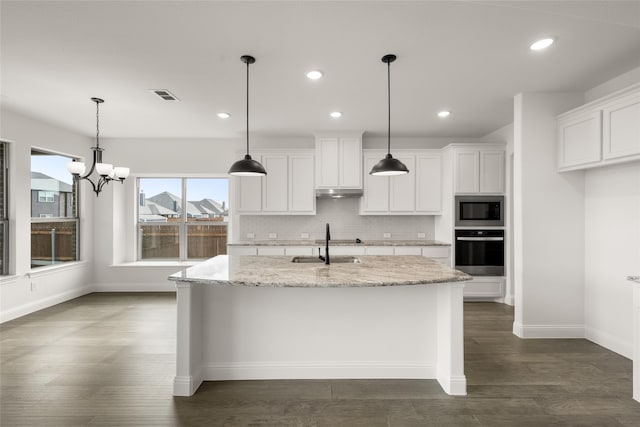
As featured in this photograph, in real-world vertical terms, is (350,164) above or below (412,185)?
above

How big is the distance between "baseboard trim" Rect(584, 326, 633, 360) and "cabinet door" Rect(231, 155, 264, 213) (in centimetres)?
448

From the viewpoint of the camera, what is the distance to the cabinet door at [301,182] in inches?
217

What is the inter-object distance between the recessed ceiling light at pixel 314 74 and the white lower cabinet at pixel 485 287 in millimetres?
3742

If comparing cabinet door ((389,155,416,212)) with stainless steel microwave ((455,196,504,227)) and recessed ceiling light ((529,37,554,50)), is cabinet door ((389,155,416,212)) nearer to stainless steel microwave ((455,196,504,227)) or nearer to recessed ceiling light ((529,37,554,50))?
stainless steel microwave ((455,196,504,227))

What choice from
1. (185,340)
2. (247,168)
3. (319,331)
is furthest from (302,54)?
(185,340)

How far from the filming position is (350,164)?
5.42 metres

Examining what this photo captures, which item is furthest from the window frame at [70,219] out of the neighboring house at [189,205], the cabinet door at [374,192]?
the cabinet door at [374,192]

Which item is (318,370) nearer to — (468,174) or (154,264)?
(468,174)

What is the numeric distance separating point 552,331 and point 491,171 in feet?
7.85

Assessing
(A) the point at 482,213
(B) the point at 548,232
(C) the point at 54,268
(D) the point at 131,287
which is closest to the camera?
(B) the point at 548,232

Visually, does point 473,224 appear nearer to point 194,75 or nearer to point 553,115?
point 553,115

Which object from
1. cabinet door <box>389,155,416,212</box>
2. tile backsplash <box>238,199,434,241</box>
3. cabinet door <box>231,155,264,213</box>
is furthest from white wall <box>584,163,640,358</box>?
cabinet door <box>231,155,264,213</box>

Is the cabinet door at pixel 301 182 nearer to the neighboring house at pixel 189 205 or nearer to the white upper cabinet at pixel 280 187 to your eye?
the white upper cabinet at pixel 280 187

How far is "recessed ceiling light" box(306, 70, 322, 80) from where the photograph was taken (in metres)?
3.12
